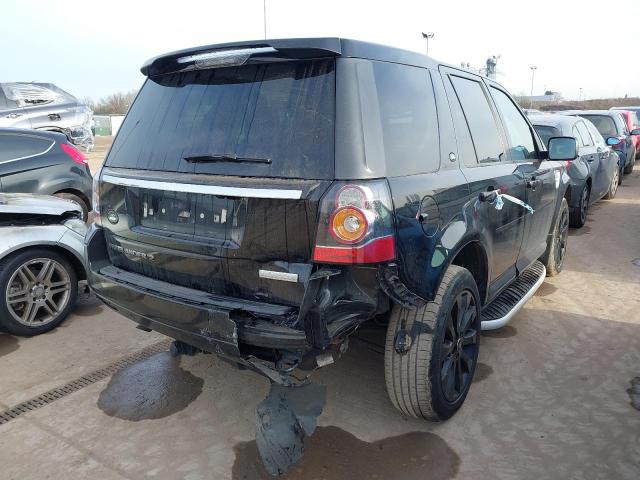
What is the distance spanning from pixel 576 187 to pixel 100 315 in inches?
245

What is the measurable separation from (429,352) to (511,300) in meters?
1.58

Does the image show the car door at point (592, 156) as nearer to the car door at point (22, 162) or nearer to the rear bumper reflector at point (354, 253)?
the rear bumper reflector at point (354, 253)

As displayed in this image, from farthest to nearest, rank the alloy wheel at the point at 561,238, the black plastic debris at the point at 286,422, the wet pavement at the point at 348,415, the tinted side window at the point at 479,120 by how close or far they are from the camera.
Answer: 1. the alloy wheel at the point at 561,238
2. the tinted side window at the point at 479,120
3. the wet pavement at the point at 348,415
4. the black plastic debris at the point at 286,422

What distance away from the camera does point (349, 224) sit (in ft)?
7.11

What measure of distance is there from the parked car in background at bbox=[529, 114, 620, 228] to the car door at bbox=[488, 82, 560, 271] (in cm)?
255

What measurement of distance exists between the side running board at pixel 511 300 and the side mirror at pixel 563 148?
101 cm

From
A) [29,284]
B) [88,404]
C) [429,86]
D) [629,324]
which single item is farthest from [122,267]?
[629,324]

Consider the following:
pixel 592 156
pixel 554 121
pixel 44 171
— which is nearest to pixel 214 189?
pixel 44 171

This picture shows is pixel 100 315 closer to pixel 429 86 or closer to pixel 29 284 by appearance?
pixel 29 284

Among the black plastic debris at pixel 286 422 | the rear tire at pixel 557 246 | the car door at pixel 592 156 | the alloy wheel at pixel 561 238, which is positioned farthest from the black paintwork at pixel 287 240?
the car door at pixel 592 156

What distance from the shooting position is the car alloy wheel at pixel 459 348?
2.84 meters

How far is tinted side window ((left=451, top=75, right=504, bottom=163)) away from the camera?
128 inches

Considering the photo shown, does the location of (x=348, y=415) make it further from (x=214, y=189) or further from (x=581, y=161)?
(x=581, y=161)

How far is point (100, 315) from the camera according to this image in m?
4.57
